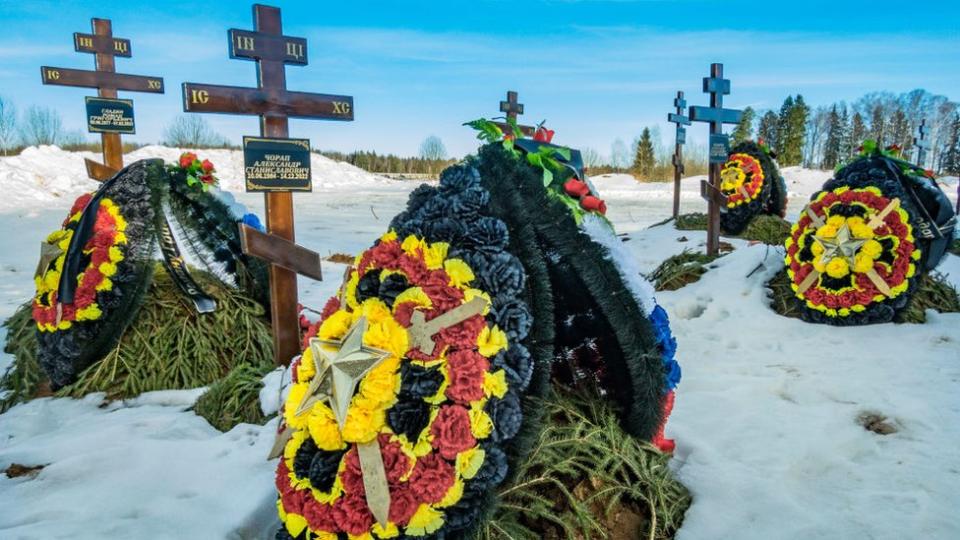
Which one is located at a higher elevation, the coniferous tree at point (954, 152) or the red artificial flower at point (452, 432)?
the coniferous tree at point (954, 152)

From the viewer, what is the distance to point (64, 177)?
62.7ft

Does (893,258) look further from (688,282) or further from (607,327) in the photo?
(607,327)

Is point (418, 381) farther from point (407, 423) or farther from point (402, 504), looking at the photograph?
point (402, 504)

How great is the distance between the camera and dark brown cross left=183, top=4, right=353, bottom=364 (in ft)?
12.8

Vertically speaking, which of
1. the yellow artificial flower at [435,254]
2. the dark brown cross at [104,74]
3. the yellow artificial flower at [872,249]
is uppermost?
the dark brown cross at [104,74]

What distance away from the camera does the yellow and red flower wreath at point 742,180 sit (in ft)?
34.9

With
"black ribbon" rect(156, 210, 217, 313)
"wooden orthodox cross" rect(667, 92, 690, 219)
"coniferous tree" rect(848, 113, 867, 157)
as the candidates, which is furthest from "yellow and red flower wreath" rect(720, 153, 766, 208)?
"coniferous tree" rect(848, 113, 867, 157)

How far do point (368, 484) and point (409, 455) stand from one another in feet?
0.49

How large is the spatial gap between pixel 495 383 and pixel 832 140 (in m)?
61.0

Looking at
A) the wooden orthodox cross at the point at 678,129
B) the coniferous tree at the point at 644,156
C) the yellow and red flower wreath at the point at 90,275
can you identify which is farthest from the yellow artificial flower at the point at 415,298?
the coniferous tree at the point at 644,156

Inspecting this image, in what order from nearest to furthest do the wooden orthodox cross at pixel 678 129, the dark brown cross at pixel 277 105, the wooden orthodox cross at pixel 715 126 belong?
the dark brown cross at pixel 277 105, the wooden orthodox cross at pixel 715 126, the wooden orthodox cross at pixel 678 129

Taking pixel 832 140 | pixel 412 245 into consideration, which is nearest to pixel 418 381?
pixel 412 245

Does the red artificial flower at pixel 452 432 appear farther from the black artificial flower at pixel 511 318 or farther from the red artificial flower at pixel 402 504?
the black artificial flower at pixel 511 318

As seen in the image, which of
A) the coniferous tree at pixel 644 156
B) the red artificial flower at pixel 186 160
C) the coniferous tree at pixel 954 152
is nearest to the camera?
the red artificial flower at pixel 186 160
